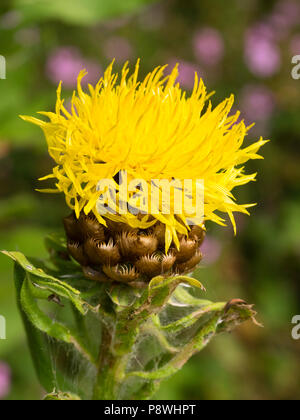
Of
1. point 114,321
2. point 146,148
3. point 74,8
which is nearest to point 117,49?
point 74,8

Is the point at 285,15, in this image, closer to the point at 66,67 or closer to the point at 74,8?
the point at 66,67

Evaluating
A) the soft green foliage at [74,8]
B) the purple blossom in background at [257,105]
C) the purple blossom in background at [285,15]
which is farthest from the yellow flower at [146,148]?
the purple blossom in background at [285,15]

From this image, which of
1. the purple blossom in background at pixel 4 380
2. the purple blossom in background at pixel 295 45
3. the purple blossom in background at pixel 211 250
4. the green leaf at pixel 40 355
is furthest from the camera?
the purple blossom in background at pixel 295 45

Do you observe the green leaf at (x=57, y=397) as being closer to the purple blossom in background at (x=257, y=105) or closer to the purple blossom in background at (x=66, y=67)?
the purple blossom in background at (x=66, y=67)

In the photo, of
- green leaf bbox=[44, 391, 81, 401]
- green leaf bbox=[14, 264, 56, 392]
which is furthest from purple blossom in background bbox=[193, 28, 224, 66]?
green leaf bbox=[44, 391, 81, 401]

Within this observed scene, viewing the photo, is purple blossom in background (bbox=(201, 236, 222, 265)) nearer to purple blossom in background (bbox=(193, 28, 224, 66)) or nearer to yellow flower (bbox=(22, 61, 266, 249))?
purple blossom in background (bbox=(193, 28, 224, 66))
